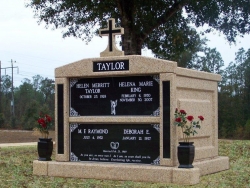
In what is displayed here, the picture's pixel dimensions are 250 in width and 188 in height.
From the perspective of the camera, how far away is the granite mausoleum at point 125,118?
10445 millimetres

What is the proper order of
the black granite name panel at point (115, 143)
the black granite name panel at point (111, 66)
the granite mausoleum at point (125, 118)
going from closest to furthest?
the granite mausoleum at point (125, 118)
the black granite name panel at point (115, 143)
the black granite name panel at point (111, 66)

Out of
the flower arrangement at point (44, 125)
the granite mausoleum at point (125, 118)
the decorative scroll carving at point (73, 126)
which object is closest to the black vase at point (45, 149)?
the granite mausoleum at point (125, 118)

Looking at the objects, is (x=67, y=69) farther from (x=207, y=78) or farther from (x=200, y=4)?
(x=200, y=4)

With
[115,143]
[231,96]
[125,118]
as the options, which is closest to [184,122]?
[125,118]

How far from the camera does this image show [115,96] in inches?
437

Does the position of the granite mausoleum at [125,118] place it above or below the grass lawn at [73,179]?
above

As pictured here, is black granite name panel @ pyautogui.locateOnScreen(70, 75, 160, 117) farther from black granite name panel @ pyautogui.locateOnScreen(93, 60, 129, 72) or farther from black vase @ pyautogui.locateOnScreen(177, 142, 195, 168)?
black vase @ pyautogui.locateOnScreen(177, 142, 195, 168)

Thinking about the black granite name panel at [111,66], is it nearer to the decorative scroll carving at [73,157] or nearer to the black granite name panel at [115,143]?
the black granite name panel at [115,143]

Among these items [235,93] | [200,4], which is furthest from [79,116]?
[235,93]

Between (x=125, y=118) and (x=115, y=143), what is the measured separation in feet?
1.90

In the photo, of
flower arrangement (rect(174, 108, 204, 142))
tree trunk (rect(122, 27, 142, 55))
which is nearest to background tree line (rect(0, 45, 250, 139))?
tree trunk (rect(122, 27, 142, 55))

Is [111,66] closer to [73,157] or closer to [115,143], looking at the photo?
[115,143]

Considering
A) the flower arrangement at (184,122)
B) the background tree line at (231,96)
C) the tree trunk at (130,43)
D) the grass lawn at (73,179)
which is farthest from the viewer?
the background tree line at (231,96)

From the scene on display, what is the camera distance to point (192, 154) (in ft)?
33.3
